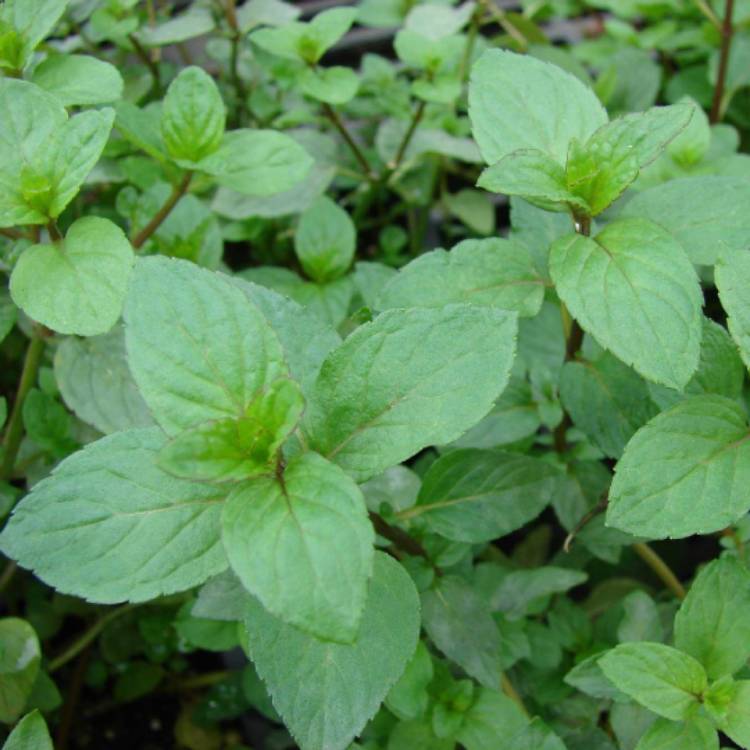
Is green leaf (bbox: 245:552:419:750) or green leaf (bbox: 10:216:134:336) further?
green leaf (bbox: 10:216:134:336)

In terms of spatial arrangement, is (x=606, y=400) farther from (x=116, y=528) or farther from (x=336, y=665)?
(x=116, y=528)

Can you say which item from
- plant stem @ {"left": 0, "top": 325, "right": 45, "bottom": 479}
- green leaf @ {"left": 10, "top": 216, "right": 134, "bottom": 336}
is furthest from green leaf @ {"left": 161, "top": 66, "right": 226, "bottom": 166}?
plant stem @ {"left": 0, "top": 325, "right": 45, "bottom": 479}

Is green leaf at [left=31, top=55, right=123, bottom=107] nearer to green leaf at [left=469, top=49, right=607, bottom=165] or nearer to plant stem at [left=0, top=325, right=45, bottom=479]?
plant stem at [left=0, top=325, right=45, bottom=479]

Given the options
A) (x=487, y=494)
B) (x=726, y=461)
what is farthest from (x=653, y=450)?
(x=487, y=494)

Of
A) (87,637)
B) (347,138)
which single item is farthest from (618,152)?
(87,637)

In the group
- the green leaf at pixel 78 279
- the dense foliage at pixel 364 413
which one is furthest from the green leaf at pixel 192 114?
the green leaf at pixel 78 279

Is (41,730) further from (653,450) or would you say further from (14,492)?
(653,450)

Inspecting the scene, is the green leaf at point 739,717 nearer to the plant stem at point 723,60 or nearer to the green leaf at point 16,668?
the green leaf at point 16,668
